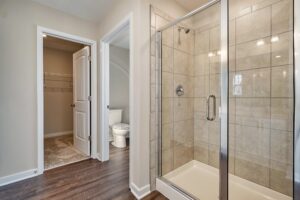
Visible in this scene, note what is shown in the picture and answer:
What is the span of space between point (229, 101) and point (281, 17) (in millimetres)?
1031

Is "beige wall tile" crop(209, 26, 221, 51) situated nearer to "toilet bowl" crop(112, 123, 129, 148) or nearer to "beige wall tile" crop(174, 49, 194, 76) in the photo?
"beige wall tile" crop(174, 49, 194, 76)

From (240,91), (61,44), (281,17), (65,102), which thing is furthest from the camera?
(65,102)

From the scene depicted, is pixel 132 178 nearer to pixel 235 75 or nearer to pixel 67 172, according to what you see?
pixel 67 172

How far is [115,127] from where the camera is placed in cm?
327

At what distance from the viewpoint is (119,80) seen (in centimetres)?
396

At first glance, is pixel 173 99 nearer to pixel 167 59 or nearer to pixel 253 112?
pixel 167 59

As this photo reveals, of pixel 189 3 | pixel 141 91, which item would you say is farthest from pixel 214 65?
pixel 141 91

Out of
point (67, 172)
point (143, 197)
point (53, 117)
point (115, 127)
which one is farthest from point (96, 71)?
point (53, 117)

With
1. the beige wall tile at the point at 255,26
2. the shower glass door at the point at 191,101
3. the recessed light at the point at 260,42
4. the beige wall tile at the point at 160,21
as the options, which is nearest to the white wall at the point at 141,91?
the beige wall tile at the point at 160,21

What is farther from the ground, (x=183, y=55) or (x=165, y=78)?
(x=183, y=55)

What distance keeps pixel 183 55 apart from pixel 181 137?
49.5 inches

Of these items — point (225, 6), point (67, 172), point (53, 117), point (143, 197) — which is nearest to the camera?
point (225, 6)

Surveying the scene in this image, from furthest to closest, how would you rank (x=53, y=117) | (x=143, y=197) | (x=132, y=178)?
(x=53, y=117) → (x=132, y=178) → (x=143, y=197)

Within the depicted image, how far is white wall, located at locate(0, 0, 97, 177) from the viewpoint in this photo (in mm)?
1914
